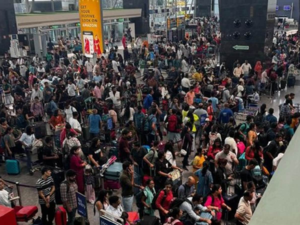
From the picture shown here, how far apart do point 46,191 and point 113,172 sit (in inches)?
62.7

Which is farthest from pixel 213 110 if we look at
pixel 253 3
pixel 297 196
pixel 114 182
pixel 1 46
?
pixel 1 46

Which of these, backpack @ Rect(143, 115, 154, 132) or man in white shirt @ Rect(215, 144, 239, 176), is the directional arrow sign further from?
man in white shirt @ Rect(215, 144, 239, 176)

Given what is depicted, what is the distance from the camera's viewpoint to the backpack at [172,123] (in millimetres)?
8969

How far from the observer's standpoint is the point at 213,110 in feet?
34.7

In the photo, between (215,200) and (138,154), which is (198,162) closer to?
(138,154)

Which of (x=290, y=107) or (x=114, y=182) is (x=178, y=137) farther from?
(x=290, y=107)

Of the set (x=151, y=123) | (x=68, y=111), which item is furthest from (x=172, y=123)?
(x=68, y=111)

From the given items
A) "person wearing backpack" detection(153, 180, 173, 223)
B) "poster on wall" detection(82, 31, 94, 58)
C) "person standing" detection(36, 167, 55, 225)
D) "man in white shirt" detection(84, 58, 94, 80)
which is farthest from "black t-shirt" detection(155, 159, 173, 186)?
"man in white shirt" detection(84, 58, 94, 80)

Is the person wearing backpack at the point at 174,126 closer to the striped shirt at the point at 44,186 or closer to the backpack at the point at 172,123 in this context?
the backpack at the point at 172,123

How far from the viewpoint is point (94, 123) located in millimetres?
9266

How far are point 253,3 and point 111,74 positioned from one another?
8.48 meters

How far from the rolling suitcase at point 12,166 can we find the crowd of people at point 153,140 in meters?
0.24

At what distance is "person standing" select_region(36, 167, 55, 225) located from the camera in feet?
19.6

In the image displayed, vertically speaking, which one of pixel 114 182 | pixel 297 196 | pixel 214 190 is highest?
pixel 297 196
